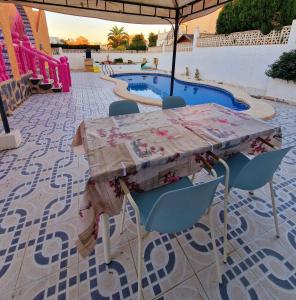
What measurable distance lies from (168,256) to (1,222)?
1360mm

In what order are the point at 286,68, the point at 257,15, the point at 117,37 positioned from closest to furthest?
the point at 286,68 < the point at 257,15 < the point at 117,37

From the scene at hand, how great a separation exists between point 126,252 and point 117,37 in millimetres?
25683

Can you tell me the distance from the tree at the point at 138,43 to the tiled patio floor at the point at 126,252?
20119 millimetres

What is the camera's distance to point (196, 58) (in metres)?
10.3

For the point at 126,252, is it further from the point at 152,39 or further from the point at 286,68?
the point at 152,39

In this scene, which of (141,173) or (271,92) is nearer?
(141,173)

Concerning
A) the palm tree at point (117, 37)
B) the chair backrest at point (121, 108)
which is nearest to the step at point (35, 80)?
the chair backrest at point (121, 108)

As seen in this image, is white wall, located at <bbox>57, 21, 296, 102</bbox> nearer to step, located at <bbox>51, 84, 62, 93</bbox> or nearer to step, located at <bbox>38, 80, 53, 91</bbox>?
step, located at <bbox>51, 84, 62, 93</bbox>

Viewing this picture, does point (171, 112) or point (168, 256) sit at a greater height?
point (171, 112)

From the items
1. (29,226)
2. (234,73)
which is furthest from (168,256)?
(234,73)

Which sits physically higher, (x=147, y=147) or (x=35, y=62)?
(x=35, y=62)

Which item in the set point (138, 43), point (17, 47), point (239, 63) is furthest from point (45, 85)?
point (138, 43)

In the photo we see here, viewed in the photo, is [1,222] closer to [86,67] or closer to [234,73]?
[234,73]

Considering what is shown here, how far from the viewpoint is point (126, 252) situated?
1.33 meters
